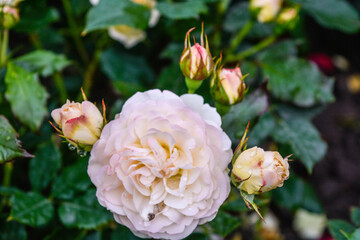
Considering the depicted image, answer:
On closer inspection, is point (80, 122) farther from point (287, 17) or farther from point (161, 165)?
point (287, 17)

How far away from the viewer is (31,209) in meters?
0.80

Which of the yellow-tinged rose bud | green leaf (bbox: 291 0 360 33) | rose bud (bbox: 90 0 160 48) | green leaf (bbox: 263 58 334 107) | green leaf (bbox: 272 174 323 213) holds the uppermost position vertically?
the yellow-tinged rose bud

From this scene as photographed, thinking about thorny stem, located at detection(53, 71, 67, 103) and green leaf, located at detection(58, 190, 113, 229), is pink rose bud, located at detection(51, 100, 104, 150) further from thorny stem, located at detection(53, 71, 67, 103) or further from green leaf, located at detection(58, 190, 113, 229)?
thorny stem, located at detection(53, 71, 67, 103)

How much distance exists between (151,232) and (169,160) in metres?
0.12

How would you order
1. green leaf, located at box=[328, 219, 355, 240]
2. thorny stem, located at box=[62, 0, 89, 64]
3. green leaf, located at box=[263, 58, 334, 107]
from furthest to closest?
thorny stem, located at box=[62, 0, 89, 64] < green leaf, located at box=[263, 58, 334, 107] < green leaf, located at box=[328, 219, 355, 240]

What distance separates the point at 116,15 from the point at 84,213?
476 millimetres

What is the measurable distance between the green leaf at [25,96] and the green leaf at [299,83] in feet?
2.12

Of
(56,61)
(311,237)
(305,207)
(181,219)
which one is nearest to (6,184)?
(56,61)

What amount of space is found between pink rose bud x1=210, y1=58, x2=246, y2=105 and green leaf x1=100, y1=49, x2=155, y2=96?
49 cm

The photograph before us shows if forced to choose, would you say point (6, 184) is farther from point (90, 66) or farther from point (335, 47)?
point (335, 47)

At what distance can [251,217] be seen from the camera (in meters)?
1.52

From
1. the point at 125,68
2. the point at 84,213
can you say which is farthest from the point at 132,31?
the point at 84,213

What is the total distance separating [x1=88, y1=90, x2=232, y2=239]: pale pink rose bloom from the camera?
1.86 ft

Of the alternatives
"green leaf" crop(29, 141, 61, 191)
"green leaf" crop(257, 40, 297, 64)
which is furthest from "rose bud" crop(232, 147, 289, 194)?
"green leaf" crop(257, 40, 297, 64)
